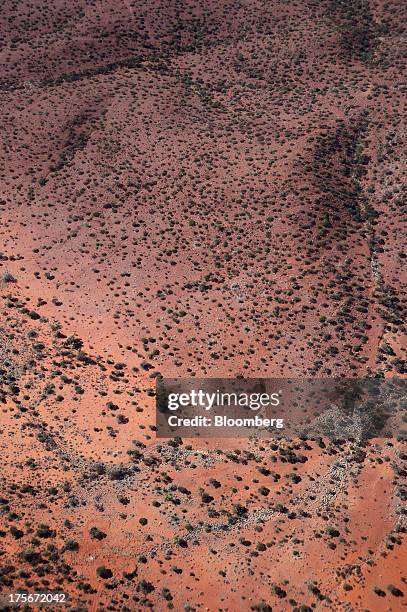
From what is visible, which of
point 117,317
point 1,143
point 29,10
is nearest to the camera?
point 117,317

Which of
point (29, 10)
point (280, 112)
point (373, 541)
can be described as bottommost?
point (373, 541)

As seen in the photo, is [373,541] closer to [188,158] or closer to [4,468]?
[4,468]

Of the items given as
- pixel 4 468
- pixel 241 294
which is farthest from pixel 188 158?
pixel 4 468

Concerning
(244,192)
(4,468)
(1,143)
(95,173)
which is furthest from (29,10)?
(4,468)

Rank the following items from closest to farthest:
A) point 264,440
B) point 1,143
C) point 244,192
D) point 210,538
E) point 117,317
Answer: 1. point 210,538
2. point 264,440
3. point 117,317
4. point 244,192
5. point 1,143

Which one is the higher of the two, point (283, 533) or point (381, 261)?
point (381, 261)

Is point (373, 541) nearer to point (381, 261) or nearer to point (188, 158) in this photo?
point (381, 261)

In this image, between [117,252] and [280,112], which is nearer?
[117,252]
